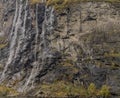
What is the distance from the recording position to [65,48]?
132 metres

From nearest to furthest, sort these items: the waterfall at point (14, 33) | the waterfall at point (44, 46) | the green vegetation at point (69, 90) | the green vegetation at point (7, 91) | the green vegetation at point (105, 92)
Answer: the green vegetation at point (105, 92) → the green vegetation at point (69, 90) → the green vegetation at point (7, 91) → the waterfall at point (44, 46) → the waterfall at point (14, 33)

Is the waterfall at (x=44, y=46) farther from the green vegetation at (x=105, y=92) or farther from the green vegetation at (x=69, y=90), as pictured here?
A: the green vegetation at (x=105, y=92)

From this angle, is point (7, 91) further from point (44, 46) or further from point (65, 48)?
point (65, 48)

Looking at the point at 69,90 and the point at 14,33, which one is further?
the point at 14,33

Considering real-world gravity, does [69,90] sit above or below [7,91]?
above

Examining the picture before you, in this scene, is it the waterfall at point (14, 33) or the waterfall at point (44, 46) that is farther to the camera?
the waterfall at point (14, 33)

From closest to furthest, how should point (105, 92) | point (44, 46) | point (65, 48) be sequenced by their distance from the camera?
point (105, 92)
point (65, 48)
point (44, 46)

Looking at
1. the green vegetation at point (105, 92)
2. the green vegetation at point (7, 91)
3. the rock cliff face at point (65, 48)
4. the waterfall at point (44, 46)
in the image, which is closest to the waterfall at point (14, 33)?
the rock cliff face at point (65, 48)

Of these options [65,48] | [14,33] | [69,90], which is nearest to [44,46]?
[65,48]

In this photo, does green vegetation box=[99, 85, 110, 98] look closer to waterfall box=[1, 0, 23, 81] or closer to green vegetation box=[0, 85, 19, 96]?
green vegetation box=[0, 85, 19, 96]

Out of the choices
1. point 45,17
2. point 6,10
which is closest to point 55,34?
point 45,17

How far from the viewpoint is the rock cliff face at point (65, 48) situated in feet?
404

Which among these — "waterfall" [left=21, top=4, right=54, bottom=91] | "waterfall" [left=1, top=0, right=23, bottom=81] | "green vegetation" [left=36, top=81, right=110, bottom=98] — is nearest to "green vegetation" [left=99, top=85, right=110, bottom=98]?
"green vegetation" [left=36, top=81, right=110, bottom=98]

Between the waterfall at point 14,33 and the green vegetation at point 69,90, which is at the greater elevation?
the waterfall at point 14,33
